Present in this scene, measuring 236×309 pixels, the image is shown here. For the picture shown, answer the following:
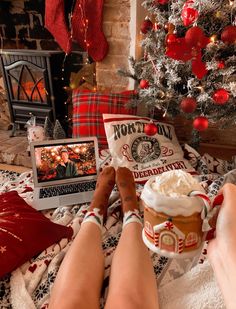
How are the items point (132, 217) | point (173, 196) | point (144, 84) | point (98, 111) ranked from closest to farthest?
point (173, 196) < point (132, 217) < point (144, 84) < point (98, 111)

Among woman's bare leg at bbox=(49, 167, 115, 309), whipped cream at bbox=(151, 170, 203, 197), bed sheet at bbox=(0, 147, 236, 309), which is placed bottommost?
bed sheet at bbox=(0, 147, 236, 309)

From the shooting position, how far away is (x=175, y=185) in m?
0.64

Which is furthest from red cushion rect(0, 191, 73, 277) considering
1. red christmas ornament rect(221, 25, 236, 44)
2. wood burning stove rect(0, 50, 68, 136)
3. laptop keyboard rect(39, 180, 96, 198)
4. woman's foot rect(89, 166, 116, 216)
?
wood burning stove rect(0, 50, 68, 136)

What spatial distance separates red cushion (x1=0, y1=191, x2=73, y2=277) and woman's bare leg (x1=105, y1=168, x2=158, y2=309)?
0.27 m

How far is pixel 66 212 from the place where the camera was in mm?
1264

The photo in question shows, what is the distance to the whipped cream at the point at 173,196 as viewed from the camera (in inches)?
23.7

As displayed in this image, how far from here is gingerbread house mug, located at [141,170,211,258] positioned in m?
0.61

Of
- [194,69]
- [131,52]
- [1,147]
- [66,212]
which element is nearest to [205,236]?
[66,212]

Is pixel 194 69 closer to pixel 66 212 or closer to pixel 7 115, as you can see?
pixel 66 212

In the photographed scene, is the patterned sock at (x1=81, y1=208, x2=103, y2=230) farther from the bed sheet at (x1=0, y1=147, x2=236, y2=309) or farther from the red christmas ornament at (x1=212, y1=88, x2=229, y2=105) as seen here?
the red christmas ornament at (x1=212, y1=88, x2=229, y2=105)

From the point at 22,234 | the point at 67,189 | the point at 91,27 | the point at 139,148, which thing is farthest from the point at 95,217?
the point at 91,27

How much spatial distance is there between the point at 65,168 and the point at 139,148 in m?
0.43

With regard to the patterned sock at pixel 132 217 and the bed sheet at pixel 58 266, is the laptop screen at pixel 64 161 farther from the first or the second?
the patterned sock at pixel 132 217

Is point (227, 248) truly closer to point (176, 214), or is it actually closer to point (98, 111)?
point (176, 214)
